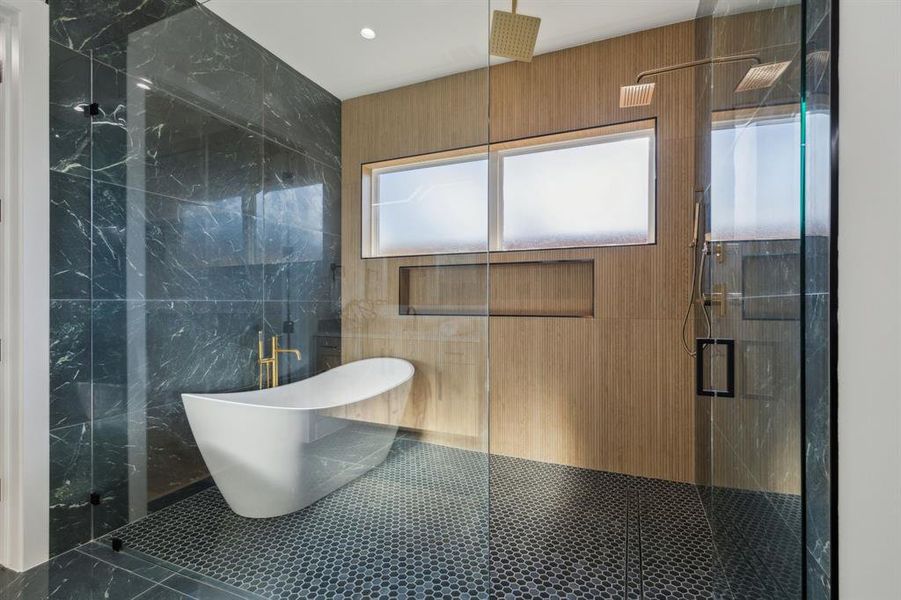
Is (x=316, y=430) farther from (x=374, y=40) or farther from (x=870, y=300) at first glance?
(x=870, y=300)

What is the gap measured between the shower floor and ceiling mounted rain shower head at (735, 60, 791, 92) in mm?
1453

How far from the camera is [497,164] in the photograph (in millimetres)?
3133

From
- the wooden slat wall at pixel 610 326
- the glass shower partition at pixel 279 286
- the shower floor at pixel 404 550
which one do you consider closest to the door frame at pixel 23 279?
the glass shower partition at pixel 279 286

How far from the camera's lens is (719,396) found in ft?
5.78

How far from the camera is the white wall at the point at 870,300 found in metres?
0.62

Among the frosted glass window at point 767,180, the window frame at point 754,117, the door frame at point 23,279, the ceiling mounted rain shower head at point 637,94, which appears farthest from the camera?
the ceiling mounted rain shower head at point 637,94

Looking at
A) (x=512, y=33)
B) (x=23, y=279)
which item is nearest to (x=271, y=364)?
(x=23, y=279)

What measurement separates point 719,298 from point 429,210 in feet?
4.32

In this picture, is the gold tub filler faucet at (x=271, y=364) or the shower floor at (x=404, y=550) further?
the gold tub filler faucet at (x=271, y=364)

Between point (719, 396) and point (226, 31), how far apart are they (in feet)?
8.62

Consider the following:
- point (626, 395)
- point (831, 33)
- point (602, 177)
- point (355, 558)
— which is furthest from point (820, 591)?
point (602, 177)

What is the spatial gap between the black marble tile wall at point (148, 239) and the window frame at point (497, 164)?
1.36 ft

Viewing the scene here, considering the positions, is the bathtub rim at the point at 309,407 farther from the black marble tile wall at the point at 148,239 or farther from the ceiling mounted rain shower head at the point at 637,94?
the ceiling mounted rain shower head at the point at 637,94

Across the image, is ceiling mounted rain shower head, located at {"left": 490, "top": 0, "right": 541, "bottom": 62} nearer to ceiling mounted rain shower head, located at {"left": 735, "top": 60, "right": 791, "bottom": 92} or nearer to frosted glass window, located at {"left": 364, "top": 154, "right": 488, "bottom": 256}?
frosted glass window, located at {"left": 364, "top": 154, "right": 488, "bottom": 256}
